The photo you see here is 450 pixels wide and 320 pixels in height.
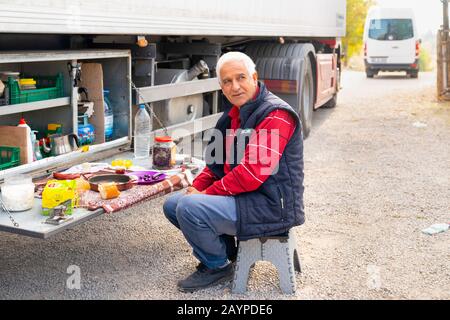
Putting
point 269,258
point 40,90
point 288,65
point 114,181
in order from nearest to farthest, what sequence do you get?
point 269,258
point 114,181
point 40,90
point 288,65

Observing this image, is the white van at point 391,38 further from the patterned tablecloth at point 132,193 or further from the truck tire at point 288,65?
the patterned tablecloth at point 132,193

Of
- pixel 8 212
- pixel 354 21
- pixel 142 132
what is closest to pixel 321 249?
pixel 142 132

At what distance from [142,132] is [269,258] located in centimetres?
210

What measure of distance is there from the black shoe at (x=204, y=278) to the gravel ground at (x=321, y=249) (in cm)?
5

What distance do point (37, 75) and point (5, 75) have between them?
46 centimetres

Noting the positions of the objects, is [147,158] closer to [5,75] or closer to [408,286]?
[5,75]

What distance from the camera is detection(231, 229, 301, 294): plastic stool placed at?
3.68m

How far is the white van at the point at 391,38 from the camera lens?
20.4 meters

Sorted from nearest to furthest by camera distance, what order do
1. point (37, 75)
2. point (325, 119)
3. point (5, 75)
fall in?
1. point (5, 75)
2. point (37, 75)
3. point (325, 119)

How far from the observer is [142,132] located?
17.7 ft

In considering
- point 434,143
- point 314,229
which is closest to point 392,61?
point 434,143

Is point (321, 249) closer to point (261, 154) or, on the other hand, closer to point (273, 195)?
point (273, 195)
